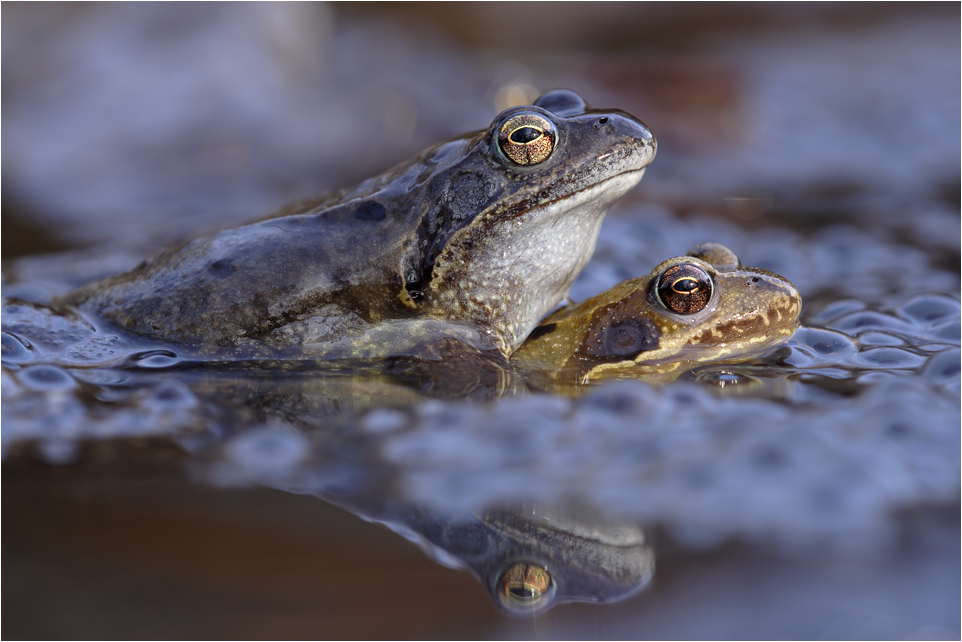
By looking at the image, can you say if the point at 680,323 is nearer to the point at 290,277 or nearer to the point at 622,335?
the point at 622,335

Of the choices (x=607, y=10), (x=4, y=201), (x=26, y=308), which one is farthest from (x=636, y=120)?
(x=607, y=10)

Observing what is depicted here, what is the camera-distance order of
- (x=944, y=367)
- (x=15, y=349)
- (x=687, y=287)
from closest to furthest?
1. (x=944, y=367)
2. (x=687, y=287)
3. (x=15, y=349)

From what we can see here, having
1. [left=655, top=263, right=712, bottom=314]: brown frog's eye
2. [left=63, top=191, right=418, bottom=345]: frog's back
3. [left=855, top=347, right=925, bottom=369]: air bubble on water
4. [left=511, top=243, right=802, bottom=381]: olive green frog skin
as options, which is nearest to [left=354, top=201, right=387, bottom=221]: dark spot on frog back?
[left=63, top=191, right=418, bottom=345]: frog's back

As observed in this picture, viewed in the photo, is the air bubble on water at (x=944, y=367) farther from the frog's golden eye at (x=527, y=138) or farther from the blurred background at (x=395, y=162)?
the frog's golden eye at (x=527, y=138)

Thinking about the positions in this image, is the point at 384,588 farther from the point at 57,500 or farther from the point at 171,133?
the point at 171,133

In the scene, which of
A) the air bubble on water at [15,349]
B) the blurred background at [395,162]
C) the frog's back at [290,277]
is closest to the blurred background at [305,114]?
the blurred background at [395,162]

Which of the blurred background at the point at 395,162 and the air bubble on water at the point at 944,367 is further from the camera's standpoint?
the air bubble on water at the point at 944,367

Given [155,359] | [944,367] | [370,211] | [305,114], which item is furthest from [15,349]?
[305,114]
